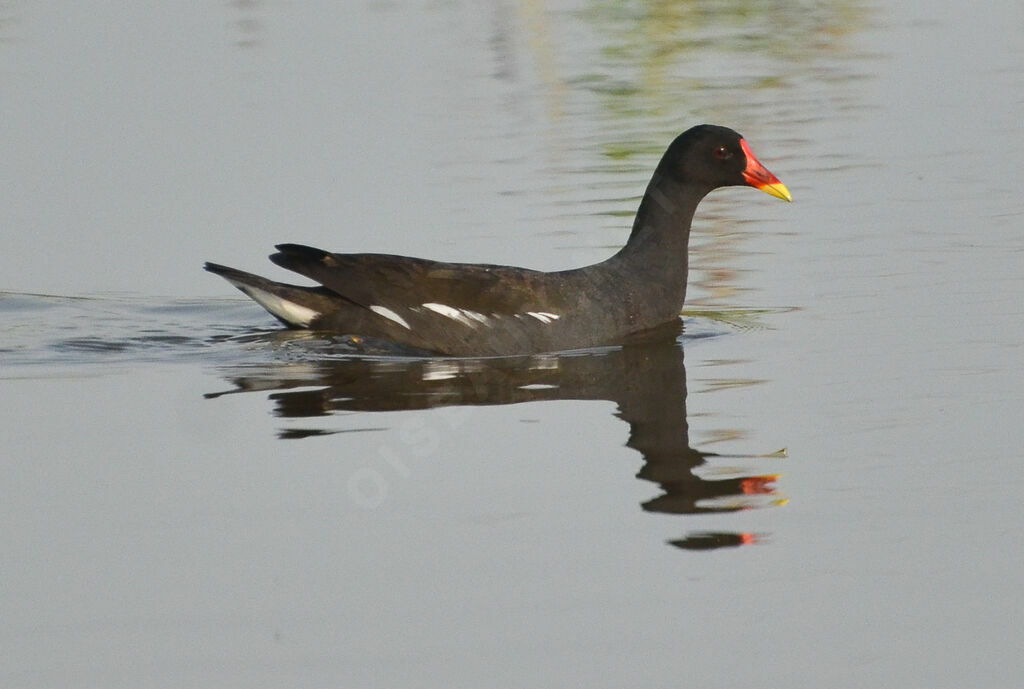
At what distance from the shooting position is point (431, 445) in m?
6.29

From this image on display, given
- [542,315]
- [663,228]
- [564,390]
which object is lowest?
[564,390]

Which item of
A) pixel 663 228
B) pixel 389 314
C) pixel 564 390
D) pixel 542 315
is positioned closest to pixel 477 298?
pixel 542 315

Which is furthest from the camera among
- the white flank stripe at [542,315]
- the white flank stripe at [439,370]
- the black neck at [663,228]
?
the black neck at [663,228]

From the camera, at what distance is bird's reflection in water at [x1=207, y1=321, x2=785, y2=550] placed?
5.77m

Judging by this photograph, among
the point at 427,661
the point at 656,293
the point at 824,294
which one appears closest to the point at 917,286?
the point at 824,294

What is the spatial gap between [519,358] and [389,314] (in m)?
0.68

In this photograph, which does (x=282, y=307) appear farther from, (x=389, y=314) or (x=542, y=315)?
(x=542, y=315)

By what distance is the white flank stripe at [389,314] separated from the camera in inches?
320

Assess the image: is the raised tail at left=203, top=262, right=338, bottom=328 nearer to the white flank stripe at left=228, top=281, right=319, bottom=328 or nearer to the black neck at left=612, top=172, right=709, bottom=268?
the white flank stripe at left=228, top=281, right=319, bottom=328

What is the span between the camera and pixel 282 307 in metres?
8.38

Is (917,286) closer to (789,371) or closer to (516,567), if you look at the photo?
(789,371)

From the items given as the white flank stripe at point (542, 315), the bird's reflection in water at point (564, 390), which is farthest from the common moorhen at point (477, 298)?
the bird's reflection in water at point (564, 390)

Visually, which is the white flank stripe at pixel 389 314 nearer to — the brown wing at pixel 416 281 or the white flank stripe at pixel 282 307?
the brown wing at pixel 416 281

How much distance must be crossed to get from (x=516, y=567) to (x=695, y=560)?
530 millimetres
